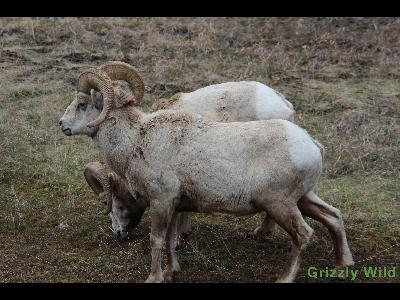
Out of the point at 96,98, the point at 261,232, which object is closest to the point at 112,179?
the point at 96,98

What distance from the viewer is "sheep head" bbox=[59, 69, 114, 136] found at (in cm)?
884

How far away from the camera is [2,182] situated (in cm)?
1212

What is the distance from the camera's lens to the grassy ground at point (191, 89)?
31.7 ft

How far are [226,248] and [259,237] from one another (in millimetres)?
624

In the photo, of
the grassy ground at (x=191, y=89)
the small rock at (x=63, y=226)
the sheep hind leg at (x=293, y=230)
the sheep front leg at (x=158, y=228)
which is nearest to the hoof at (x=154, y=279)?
the sheep front leg at (x=158, y=228)

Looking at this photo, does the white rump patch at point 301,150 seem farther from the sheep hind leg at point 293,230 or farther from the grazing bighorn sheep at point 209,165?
the sheep hind leg at point 293,230

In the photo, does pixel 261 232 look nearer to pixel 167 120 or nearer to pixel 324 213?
pixel 324 213

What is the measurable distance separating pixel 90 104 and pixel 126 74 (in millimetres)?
579

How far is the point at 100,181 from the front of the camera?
10008 millimetres

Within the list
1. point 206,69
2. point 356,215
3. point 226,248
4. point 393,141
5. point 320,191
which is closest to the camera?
point 226,248

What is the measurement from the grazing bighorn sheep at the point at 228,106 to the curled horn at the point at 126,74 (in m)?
1.03

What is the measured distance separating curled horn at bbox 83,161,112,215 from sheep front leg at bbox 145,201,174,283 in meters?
1.44

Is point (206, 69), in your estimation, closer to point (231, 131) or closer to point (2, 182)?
point (2, 182)

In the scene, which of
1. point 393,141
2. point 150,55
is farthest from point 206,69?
point 393,141
